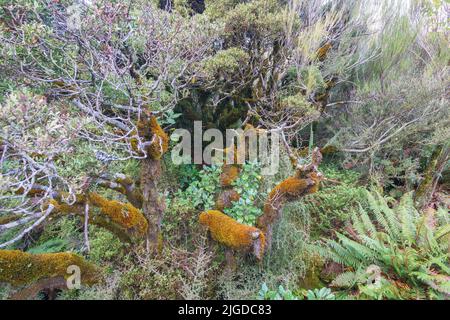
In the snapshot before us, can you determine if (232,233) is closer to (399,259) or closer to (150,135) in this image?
(150,135)

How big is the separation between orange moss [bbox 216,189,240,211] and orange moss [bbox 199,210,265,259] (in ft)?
0.65

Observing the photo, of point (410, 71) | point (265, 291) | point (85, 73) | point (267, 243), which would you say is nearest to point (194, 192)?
point (267, 243)

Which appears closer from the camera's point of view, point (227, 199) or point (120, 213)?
point (120, 213)

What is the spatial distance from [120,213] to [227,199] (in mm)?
1184

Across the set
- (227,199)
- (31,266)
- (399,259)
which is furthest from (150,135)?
(399,259)

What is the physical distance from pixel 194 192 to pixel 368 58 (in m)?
3.94

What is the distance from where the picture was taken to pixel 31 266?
2.00 metres

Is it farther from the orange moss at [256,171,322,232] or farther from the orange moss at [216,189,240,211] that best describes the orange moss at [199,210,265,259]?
the orange moss at [256,171,322,232]

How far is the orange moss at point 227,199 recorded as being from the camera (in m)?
2.92

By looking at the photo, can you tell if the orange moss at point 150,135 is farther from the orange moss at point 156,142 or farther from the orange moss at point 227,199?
the orange moss at point 227,199

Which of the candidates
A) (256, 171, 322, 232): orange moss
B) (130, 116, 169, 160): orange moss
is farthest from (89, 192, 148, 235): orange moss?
(256, 171, 322, 232): orange moss

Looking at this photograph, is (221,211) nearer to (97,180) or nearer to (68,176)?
(97,180)

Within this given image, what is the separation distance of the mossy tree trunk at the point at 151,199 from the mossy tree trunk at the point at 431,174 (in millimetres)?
4217

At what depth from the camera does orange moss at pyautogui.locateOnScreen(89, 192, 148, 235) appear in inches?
92.7
